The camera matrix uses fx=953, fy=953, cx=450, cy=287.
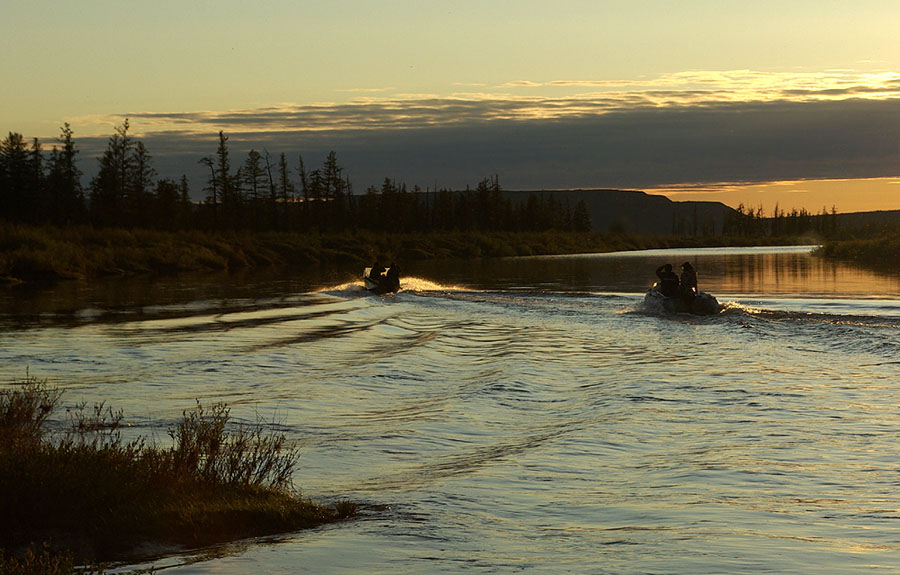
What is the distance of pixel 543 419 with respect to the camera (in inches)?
580

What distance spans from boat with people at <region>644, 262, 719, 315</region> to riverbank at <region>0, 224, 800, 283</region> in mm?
36826

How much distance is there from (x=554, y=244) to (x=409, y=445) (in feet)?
396

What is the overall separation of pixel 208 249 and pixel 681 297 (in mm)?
54667

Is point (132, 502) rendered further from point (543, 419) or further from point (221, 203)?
point (221, 203)

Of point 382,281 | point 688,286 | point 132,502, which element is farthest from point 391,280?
point 132,502

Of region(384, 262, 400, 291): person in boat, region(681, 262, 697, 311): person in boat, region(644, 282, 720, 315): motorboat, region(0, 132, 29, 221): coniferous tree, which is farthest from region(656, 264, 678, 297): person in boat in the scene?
region(0, 132, 29, 221): coniferous tree

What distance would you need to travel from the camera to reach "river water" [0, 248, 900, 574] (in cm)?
819

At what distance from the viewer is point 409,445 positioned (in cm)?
1272

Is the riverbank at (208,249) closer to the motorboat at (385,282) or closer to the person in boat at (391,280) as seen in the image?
the motorboat at (385,282)

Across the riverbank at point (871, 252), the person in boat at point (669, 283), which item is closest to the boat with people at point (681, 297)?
the person in boat at point (669, 283)

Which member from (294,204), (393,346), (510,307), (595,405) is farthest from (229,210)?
(595,405)

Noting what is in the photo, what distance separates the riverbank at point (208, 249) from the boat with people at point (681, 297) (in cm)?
3683

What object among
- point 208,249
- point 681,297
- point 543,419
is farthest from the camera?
point 208,249

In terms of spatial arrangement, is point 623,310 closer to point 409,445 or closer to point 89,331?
point 89,331
